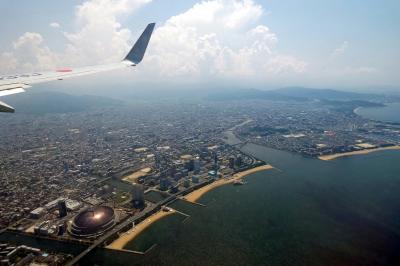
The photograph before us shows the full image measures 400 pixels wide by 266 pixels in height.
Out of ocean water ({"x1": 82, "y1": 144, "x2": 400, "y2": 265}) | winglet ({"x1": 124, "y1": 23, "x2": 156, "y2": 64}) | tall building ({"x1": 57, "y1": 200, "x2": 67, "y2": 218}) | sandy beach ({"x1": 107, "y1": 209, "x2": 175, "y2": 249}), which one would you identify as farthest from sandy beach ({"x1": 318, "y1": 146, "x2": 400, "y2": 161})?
winglet ({"x1": 124, "y1": 23, "x2": 156, "y2": 64})

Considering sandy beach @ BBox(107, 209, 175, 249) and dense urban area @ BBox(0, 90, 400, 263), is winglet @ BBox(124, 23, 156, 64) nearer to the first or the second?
sandy beach @ BBox(107, 209, 175, 249)

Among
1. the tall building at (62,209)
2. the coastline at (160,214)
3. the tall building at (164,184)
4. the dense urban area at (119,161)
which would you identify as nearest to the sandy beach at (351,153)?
the dense urban area at (119,161)

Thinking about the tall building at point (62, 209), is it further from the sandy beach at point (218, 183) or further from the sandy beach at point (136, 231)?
the sandy beach at point (218, 183)

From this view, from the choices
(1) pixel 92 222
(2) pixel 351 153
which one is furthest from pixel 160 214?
(2) pixel 351 153

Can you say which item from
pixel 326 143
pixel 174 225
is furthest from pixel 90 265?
pixel 326 143

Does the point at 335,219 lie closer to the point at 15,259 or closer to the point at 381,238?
the point at 381,238

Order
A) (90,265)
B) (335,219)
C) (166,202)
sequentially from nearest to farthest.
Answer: (90,265)
(335,219)
(166,202)
